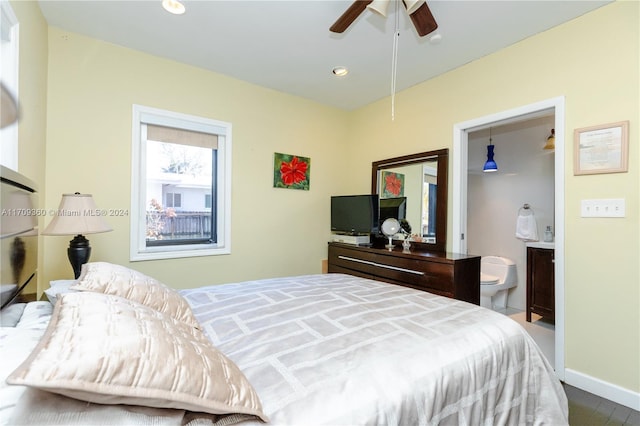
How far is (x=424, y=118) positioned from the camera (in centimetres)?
315

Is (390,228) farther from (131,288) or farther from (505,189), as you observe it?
(131,288)

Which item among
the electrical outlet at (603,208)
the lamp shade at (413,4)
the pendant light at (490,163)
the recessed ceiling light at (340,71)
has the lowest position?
the electrical outlet at (603,208)

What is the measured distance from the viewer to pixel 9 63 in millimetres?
1534

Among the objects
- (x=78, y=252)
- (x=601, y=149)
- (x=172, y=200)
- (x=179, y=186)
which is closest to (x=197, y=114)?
(x=179, y=186)

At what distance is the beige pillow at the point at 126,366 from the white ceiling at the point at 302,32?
213cm

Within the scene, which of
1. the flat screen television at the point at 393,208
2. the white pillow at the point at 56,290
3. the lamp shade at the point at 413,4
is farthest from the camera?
the flat screen television at the point at 393,208

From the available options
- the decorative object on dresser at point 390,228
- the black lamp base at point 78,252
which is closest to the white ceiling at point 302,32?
the decorative object on dresser at point 390,228

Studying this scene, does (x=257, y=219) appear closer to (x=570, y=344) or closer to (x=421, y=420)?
(x=421, y=420)

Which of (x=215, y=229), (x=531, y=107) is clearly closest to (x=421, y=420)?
(x=531, y=107)

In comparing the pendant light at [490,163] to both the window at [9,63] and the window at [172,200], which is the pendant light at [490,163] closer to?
the window at [172,200]

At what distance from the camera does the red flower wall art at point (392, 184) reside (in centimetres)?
338

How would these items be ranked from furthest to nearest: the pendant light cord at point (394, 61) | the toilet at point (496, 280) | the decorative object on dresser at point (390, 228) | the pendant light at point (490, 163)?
the pendant light at point (490, 163) < the toilet at point (496, 280) < the decorative object on dresser at point (390, 228) < the pendant light cord at point (394, 61)

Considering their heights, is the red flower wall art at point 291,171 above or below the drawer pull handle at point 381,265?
above

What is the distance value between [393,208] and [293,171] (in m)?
1.26
